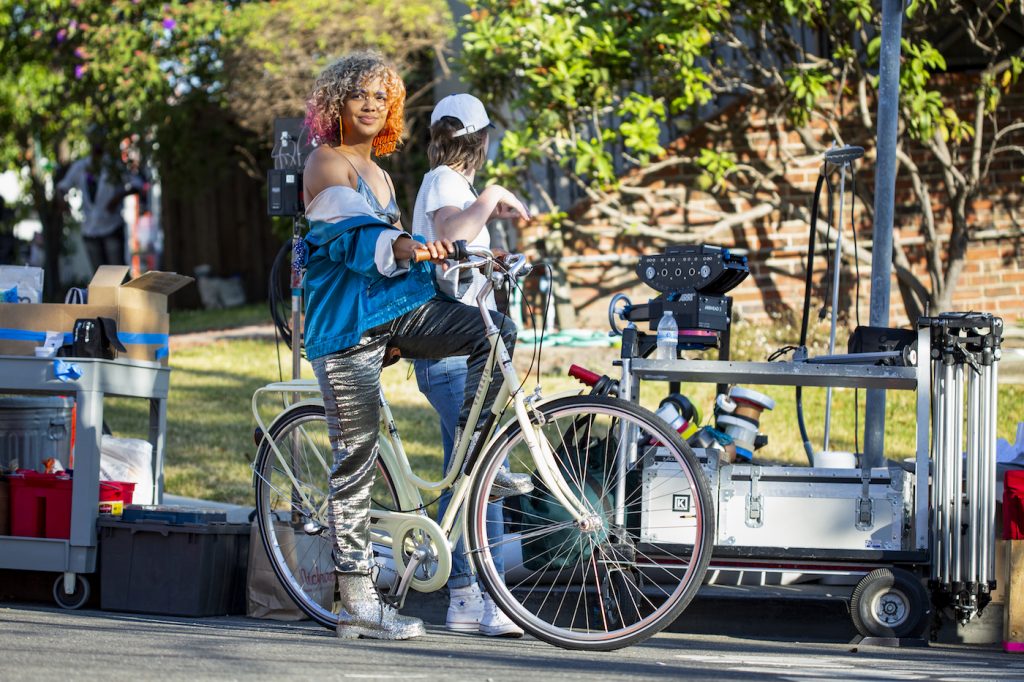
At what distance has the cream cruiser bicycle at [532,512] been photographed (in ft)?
14.7

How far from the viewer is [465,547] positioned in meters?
4.72

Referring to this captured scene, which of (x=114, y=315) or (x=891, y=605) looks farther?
(x=114, y=315)

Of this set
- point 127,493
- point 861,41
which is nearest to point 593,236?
point 861,41

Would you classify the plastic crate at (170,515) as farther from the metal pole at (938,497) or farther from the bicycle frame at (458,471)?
the metal pole at (938,497)

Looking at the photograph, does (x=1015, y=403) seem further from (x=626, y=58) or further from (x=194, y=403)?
(x=194, y=403)

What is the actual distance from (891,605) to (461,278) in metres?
1.81

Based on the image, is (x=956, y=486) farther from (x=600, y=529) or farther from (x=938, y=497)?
(x=600, y=529)

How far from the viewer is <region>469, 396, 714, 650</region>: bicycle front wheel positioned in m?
4.38

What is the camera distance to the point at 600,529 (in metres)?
4.54

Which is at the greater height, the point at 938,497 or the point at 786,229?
the point at 786,229

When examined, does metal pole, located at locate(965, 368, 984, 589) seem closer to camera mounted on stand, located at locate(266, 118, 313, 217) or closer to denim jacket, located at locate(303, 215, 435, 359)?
denim jacket, located at locate(303, 215, 435, 359)

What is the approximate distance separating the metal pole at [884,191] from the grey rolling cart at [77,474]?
10.1 feet

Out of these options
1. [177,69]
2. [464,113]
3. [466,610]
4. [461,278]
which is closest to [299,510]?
[466,610]

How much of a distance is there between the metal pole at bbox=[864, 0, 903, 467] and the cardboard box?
114 inches
